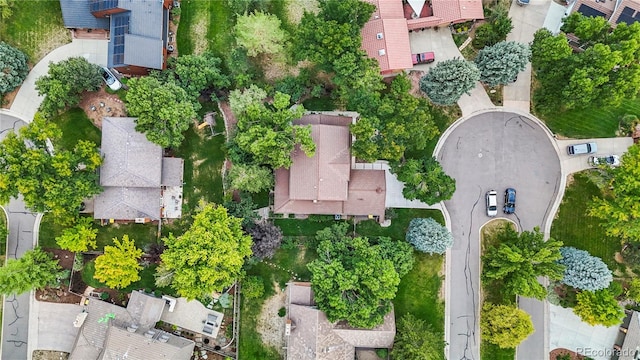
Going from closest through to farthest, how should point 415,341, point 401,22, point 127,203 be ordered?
1. point 415,341
2. point 127,203
3. point 401,22

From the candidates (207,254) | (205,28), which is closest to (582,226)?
(207,254)

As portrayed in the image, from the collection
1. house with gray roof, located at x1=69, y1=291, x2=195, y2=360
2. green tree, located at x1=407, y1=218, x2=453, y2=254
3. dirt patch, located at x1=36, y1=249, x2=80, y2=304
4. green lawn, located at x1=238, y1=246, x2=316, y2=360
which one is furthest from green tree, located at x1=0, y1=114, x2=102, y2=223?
green tree, located at x1=407, y1=218, x2=453, y2=254

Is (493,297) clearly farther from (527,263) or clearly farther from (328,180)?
(328,180)

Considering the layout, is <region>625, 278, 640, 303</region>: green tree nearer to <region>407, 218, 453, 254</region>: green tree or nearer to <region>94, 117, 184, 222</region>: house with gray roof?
<region>407, 218, 453, 254</region>: green tree

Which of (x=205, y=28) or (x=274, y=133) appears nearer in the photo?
(x=274, y=133)

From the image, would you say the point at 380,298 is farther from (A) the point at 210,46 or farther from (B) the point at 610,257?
(A) the point at 210,46

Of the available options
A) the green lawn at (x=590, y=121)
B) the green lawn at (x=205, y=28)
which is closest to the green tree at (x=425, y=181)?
the green lawn at (x=590, y=121)
